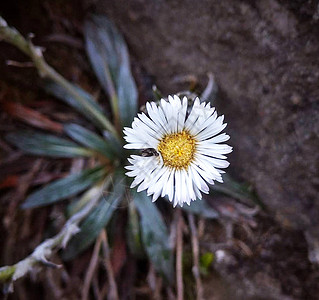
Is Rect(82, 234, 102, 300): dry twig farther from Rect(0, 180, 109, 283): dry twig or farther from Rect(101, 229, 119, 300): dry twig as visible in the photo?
Rect(0, 180, 109, 283): dry twig

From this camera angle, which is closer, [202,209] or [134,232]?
[202,209]

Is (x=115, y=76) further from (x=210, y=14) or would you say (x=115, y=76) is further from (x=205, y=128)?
(x=205, y=128)

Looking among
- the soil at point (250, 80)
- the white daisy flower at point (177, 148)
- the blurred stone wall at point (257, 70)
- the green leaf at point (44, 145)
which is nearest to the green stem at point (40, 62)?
the green leaf at point (44, 145)

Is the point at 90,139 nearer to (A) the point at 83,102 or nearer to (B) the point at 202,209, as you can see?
(A) the point at 83,102

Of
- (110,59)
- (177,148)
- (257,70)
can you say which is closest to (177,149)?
(177,148)

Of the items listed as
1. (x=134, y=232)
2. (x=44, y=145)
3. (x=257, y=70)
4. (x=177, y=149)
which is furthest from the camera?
(x=44, y=145)

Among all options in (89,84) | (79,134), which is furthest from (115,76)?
(79,134)
